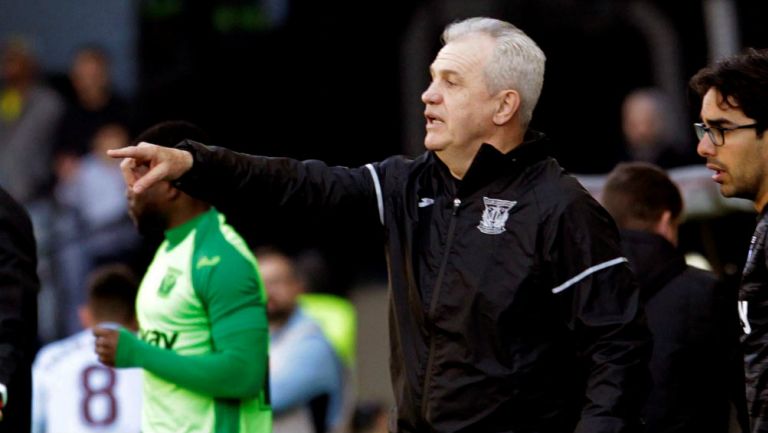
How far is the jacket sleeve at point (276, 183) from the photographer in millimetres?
Result: 5195

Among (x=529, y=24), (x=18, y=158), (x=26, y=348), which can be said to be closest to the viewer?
(x=26, y=348)

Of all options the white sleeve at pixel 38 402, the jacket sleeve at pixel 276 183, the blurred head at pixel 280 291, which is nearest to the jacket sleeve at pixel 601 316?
the jacket sleeve at pixel 276 183

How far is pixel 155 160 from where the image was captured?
507cm

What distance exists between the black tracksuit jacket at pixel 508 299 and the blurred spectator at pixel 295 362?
3364 millimetres

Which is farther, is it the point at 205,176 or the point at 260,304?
the point at 260,304

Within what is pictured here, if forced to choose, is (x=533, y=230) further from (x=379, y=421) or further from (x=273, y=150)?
(x=273, y=150)

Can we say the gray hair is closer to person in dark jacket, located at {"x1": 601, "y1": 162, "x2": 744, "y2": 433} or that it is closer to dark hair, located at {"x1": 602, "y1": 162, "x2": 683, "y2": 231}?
person in dark jacket, located at {"x1": 601, "y1": 162, "x2": 744, "y2": 433}

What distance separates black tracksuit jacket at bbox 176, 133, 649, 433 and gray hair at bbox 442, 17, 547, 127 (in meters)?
0.16

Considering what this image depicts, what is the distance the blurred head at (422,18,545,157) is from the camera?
17.6ft

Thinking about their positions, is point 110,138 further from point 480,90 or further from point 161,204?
point 480,90

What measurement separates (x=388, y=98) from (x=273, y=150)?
51.0 inches

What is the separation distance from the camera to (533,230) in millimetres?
5195

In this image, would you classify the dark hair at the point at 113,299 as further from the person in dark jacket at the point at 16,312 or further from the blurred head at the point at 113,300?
the person in dark jacket at the point at 16,312

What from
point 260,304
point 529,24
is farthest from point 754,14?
point 260,304
